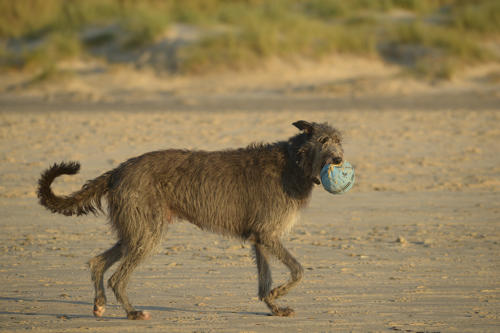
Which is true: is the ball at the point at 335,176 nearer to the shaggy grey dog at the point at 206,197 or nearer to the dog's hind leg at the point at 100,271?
the shaggy grey dog at the point at 206,197

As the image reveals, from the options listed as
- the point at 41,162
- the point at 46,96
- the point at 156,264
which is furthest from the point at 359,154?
the point at 46,96

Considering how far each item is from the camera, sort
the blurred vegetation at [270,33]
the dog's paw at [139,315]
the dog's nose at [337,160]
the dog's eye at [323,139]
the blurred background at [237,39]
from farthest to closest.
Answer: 1. the blurred vegetation at [270,33]
2. the blurred background at [237,39]
3. the dog's eye at [323,139]
4. the dog's nose at [337,160]
5. the dog's paw at [139,315]

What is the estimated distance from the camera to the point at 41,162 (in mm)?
13445

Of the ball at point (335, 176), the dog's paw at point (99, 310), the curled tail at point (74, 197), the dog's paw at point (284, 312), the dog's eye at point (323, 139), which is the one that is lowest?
the dog's paw at point (99, 310)

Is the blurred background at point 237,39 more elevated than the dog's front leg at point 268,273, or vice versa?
the blurred background at point 237,39

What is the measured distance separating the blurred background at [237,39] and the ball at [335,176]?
691 inches

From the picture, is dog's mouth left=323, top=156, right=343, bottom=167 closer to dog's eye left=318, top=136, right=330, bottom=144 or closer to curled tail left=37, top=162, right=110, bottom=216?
dog's eye left=318, top=136, right=330, bottom=144

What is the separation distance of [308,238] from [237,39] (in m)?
17.0

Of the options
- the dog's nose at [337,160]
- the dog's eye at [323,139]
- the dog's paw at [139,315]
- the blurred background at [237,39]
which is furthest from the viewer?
the blurred background at [237,39]

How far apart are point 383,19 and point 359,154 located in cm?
1684

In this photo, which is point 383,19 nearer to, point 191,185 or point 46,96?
point 46,96

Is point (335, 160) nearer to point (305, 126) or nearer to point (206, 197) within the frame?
point (305, 126)

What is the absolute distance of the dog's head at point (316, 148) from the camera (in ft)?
22.0

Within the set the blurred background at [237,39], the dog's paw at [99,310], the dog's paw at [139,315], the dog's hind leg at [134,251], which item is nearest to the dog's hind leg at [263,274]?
the dog's hind leg at [134,251]
